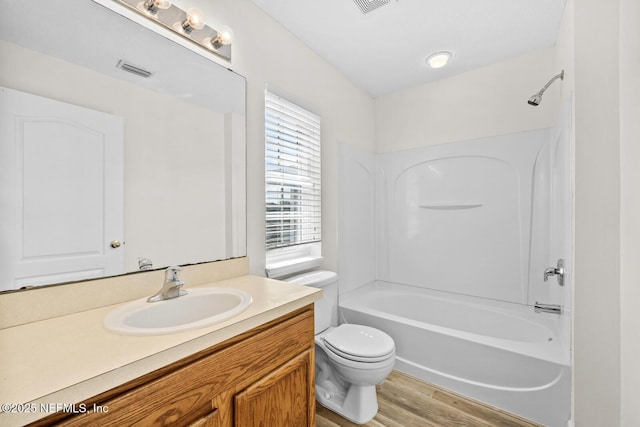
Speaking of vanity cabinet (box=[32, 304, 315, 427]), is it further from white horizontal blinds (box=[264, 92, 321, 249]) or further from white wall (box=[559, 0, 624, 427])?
white wall (box=[559, 0, 624, 427])

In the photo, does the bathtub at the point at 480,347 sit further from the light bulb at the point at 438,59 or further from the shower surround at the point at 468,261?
the light bulb at the point at 438,59

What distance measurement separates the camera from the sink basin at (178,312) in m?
0.80

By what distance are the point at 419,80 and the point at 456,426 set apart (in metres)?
2.65

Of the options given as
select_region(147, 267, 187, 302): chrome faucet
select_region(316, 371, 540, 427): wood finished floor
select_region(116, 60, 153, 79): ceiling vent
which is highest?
select_region(116, 60, 153, 79): ceiling vent

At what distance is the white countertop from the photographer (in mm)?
520

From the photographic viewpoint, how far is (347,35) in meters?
1.93

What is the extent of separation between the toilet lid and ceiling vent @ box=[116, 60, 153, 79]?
170cm

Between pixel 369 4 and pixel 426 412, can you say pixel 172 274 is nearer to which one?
pixel 426 412

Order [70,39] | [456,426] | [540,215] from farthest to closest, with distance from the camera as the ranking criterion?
[540,215] < [456,426] < [70,39]

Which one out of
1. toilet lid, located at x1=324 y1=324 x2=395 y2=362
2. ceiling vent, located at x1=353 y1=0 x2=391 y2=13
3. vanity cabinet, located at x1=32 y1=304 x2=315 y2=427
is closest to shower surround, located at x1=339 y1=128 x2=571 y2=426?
toilet lid, located at x1=324 y1=324 x2=395 y2=362

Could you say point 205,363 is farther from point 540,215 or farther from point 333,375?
point 540,215

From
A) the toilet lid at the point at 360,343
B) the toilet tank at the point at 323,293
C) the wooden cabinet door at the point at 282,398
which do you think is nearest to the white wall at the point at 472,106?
the toilet tank at the point at 323,293

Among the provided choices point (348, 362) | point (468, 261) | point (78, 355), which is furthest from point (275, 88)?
point (468, 261)

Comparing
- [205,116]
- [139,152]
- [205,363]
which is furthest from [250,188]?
[205,363]
